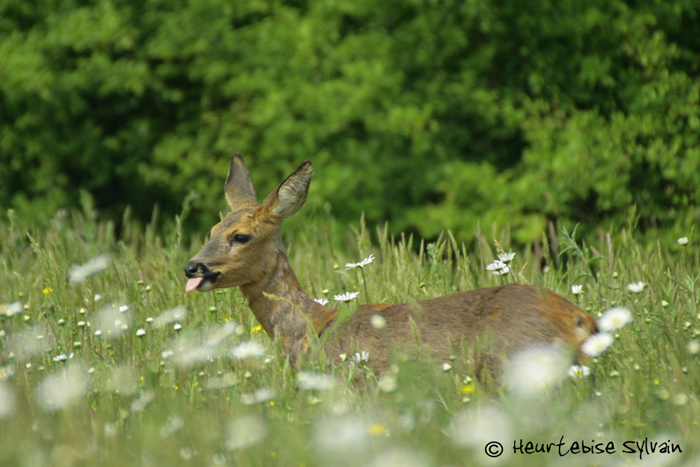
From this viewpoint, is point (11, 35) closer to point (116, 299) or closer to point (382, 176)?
point (382, 176)

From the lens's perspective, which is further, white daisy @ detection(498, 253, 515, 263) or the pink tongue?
white daisy @ detection(498, 253, 515, 263)

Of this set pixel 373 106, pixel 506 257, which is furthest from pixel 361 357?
pixel 373 106

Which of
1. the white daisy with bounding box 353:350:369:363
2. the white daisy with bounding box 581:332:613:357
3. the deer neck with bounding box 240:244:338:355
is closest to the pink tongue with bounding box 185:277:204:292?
the deer neck with bounding box 240:244:338:355

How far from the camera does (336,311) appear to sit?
12.9 feet

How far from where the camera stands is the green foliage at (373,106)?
9805 mm

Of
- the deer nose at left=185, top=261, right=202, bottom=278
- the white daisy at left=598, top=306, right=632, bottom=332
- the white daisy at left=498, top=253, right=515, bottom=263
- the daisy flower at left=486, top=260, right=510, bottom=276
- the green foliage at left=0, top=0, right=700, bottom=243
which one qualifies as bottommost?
the green foliage at left=0, top=0, right=700, bottom=243

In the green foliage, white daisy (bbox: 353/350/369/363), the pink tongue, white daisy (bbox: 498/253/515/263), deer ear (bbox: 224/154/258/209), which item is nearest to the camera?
white daisy (bbox: 353/350/369/363)

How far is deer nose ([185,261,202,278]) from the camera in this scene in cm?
384

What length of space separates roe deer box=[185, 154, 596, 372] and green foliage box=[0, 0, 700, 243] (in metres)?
5.96

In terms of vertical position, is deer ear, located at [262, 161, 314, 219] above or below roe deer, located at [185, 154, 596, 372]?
above

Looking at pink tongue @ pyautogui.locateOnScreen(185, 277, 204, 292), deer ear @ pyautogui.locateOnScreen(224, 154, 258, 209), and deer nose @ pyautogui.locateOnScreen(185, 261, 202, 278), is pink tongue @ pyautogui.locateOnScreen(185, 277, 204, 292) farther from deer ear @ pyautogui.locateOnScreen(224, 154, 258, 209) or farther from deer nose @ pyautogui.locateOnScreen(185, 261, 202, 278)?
deer ear @ pyautogui.locateOnScreen(224, 154, 258, 209)

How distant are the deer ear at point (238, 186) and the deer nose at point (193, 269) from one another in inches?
27.7

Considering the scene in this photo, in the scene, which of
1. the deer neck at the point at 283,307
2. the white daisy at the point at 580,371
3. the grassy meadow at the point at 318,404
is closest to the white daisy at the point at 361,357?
the grassy meadow at the point at 318,404

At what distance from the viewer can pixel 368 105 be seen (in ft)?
36.7
